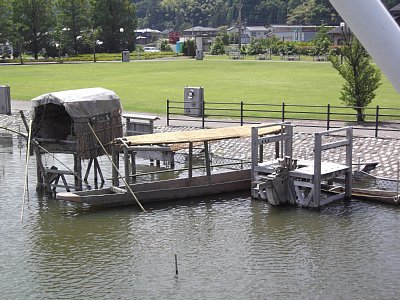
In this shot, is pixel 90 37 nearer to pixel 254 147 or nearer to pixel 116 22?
pixel 116 22

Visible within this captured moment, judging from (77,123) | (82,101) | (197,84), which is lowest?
(197,84)

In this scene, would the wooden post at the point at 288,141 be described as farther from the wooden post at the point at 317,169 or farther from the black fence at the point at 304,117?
the black fence at the point at 304,117

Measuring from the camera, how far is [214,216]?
20.3 metres

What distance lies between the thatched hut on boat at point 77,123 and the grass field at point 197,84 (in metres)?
13.7

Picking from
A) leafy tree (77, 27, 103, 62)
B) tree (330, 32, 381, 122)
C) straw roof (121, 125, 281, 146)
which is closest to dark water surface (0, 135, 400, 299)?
straw roof (121, 125, 281, 146)

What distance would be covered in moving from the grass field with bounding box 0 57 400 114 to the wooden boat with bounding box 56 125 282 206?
14.7 meters

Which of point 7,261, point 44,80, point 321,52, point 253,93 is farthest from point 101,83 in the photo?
point 321,52

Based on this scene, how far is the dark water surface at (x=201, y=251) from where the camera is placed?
14.4m

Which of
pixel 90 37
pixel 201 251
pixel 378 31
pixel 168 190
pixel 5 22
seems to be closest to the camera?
pixel 378 31

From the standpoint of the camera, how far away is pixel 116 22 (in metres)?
116

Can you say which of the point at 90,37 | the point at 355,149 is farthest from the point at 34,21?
the point at 355,149

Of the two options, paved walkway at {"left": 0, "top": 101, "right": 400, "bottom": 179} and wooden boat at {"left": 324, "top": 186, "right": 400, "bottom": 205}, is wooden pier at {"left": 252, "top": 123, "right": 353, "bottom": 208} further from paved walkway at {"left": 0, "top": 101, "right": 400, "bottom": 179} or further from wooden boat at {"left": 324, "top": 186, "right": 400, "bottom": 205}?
paved walkway at {"left": 0, "top": 101, "right": 400, "bottom": 179}

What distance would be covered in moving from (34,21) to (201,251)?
93.8 m

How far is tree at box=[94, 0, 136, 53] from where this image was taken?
114 metres
